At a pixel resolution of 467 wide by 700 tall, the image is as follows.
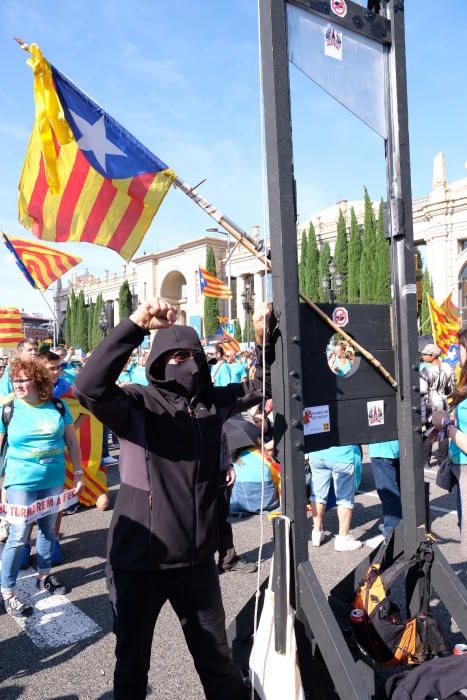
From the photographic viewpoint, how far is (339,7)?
8.52 feet

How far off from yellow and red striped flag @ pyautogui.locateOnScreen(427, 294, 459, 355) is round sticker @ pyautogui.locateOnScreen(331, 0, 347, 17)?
10.6 m

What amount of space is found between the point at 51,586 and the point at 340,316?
356cm

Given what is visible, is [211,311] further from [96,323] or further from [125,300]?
[96,323]

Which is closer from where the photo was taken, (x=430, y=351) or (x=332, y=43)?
(x=332, y=43)

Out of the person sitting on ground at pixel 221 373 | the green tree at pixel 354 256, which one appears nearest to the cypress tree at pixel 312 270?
the green tree at pixel 354 256

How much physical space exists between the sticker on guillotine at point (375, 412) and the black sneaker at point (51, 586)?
324 cm

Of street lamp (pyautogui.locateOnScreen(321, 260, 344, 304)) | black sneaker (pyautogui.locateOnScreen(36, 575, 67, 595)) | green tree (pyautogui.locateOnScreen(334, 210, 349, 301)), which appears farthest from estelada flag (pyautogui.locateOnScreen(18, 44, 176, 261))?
green tree (pyautogui.locateOnScreen(334, 210, 349, 301))

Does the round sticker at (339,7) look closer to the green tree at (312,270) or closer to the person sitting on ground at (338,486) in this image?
the person sitting on ground at (338,486)

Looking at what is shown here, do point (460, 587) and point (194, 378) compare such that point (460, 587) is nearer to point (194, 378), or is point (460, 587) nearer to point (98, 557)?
point (194, 378)

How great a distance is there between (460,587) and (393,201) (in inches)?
77.1

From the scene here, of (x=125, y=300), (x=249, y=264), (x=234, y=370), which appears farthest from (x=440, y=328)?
(x=125, y=300)

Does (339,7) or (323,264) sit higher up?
(323,264)

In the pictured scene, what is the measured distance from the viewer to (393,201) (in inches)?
107

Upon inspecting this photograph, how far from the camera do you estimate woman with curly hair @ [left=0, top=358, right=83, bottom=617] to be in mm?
4066
